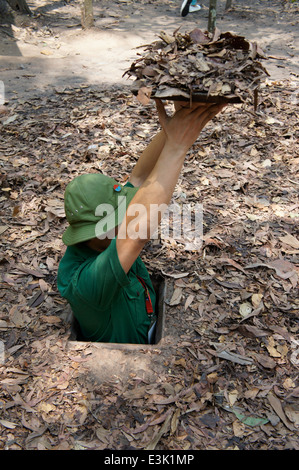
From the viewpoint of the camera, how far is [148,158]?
2.78 m

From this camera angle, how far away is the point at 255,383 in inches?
103

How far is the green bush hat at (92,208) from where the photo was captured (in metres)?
2.45

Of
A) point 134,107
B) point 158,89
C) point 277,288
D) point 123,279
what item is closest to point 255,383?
point 277,288

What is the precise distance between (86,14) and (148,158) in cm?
857

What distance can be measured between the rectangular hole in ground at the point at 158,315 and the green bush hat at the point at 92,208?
0.88m

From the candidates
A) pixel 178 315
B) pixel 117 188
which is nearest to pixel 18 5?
pixel 117 188

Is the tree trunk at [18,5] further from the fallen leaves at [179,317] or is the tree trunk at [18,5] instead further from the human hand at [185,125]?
the human hand at [185,125]

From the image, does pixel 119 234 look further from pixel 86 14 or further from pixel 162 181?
pixel 86 14

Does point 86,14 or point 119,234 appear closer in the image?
point 119,234

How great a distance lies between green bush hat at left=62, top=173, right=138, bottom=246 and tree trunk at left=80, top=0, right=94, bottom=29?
8.77m

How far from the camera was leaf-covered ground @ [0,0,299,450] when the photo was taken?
95.5 inches
